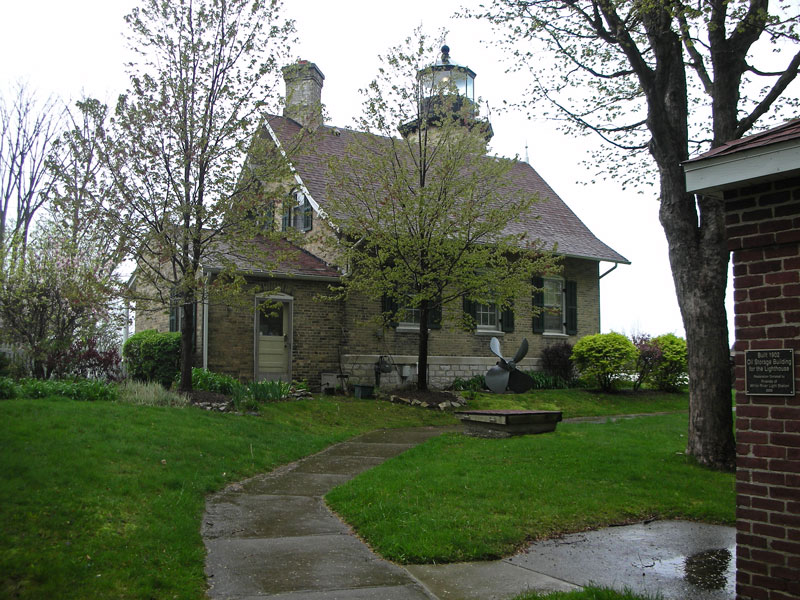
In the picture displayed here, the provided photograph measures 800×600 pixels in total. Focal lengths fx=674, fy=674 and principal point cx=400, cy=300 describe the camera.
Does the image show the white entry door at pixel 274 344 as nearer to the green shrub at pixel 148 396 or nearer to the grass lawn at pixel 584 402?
the green shrub at pixel 148 396

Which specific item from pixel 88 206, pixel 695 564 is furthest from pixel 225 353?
pixel 695 564

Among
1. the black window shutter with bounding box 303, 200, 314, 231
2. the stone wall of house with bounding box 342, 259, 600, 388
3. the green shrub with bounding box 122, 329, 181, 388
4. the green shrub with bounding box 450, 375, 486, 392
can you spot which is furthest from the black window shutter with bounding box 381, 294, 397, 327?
the green shrub with bounding box 122, 329, 181, 388

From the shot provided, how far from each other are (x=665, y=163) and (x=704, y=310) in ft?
7.19

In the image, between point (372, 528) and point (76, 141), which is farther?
point (76, 141)

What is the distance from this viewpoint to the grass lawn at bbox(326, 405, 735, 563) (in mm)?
5656

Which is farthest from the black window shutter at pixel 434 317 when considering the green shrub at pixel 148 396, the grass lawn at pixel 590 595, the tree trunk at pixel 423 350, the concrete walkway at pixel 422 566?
the grass lawn at pixel 590 595

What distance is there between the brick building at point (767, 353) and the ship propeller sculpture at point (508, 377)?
12312mm

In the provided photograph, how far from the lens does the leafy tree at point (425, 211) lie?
1588 cm

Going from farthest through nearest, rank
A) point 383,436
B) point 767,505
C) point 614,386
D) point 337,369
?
point 614,386
point 337,369
point 383,436
point 767,505

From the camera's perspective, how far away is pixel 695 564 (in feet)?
16.9

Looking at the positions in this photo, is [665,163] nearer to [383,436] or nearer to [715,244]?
[715,244]

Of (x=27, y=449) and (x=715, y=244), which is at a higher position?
(x=715, y=244)

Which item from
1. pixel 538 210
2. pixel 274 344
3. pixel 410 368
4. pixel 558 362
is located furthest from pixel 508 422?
pixel 538 210

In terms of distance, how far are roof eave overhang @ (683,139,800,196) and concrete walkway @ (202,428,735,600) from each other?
109 inches
